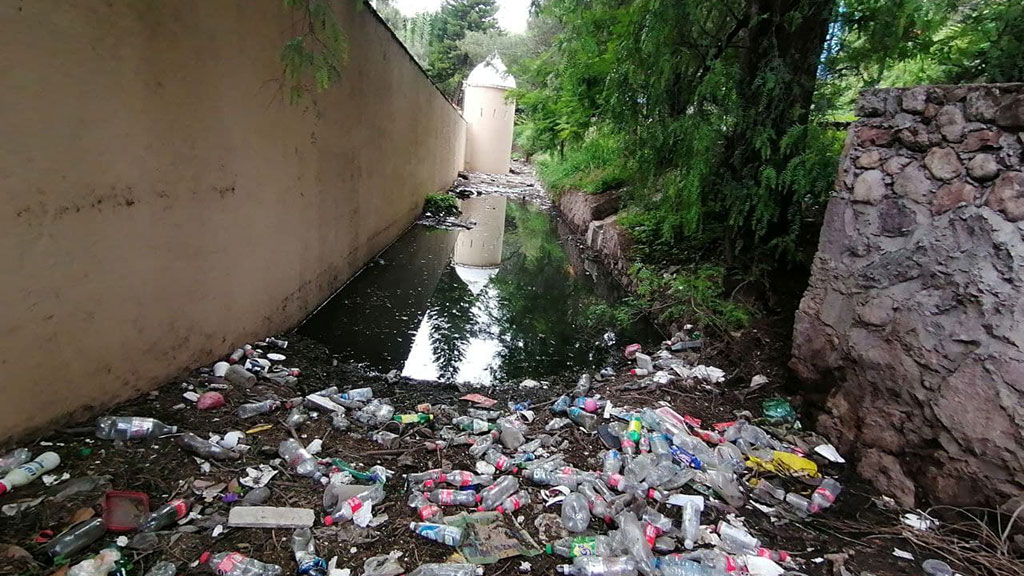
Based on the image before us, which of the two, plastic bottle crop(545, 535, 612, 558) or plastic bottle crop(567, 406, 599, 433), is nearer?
plastic bottle crop(545, 535, 612, 558)

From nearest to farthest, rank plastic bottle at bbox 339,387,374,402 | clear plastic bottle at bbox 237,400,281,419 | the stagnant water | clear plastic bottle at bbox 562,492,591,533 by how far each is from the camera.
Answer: clear plastic bottle at bbox 562,492,591,533 → clear plastic bottle at bbox 237,400,281,419 → plastic bottle at bbox 339,387,374,402 → the stagnant water

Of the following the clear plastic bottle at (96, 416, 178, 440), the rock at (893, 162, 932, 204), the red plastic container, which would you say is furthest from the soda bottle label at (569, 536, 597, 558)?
the rock at (893, 162, 932, 204)

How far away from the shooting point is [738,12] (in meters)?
4.41

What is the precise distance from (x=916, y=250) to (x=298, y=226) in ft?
14.3

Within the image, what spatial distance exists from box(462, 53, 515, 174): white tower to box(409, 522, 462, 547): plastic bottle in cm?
2172

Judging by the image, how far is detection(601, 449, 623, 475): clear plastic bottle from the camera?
2.63 meters

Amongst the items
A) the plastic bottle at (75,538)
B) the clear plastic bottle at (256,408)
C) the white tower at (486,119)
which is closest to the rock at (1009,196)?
the clear plastic bottle at (256,408)

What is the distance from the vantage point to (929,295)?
244cm

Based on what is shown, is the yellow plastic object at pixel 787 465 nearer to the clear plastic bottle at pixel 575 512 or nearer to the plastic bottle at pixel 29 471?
the clear plastic bottle at pixel 575 512

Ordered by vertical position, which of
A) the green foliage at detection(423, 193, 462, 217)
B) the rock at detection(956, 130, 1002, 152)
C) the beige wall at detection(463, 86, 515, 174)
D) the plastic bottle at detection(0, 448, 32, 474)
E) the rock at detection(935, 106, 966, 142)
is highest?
the beige wall at detection(463, 86, 515, 174)

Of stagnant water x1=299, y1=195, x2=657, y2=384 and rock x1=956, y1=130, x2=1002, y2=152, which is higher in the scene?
rock x1=956, y1=130, x2=1002, y2=152

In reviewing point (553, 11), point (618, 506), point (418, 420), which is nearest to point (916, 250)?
point (618, 506)

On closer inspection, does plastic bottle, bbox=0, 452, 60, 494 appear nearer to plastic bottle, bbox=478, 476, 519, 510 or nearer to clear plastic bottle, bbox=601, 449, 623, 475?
plastic bottle, bbox=478, 476, 519, 510

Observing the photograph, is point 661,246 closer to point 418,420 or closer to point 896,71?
point 896,71
